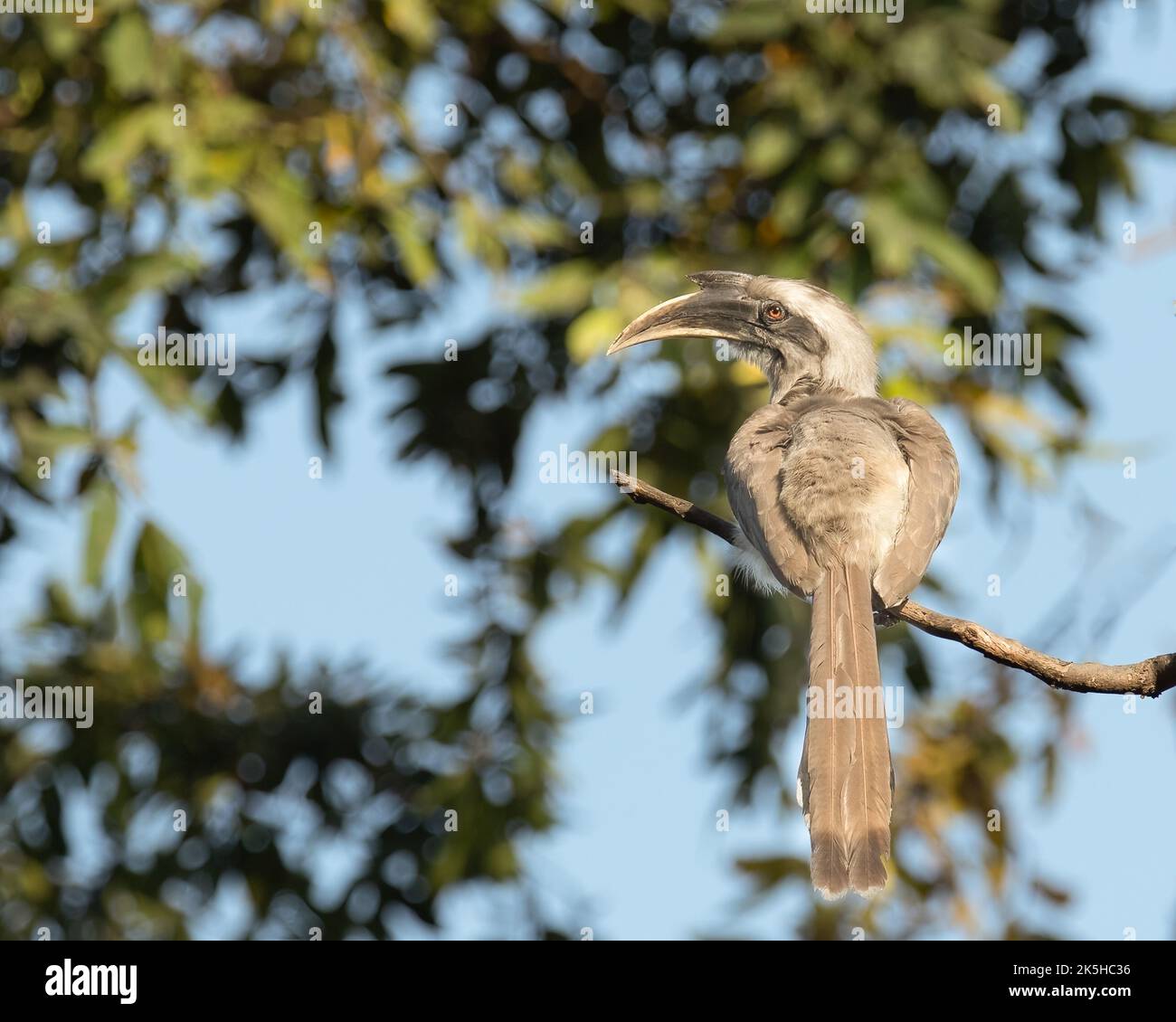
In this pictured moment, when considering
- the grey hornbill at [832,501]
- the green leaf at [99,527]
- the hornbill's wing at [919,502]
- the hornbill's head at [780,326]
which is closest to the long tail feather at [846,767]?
the grey hornbill at [832,501]

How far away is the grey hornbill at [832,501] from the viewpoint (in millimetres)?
3857

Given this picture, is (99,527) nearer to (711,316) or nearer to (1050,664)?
(711,316)

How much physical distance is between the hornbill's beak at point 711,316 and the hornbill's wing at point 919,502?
27.5 inches

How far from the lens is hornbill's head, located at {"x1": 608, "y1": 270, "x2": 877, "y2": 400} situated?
5.47m

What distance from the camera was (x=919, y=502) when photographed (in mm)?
4668

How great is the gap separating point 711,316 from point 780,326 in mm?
217

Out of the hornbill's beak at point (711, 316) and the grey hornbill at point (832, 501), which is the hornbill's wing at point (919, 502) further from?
the hornbill's beak at point (711, 316)

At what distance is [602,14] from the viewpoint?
7.02 metres

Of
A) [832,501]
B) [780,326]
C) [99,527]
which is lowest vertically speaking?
[832,501]

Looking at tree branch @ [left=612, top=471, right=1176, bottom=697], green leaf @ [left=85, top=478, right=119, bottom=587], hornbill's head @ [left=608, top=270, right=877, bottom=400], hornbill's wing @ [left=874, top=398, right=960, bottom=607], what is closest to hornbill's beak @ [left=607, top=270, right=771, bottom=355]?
hornbill's head @ [left=608, top=270, right=877, bottom=400]

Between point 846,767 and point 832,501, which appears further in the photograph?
point 832,501

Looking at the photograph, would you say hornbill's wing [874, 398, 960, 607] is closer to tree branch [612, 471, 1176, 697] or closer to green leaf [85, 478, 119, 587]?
tree branch [612, 471, 1176, 697]

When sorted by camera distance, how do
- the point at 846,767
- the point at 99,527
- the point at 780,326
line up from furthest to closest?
the point at 99,527 → the point at 780,326 → the point at 846,767

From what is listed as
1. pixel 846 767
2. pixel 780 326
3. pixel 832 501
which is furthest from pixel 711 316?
pixel 846 767
